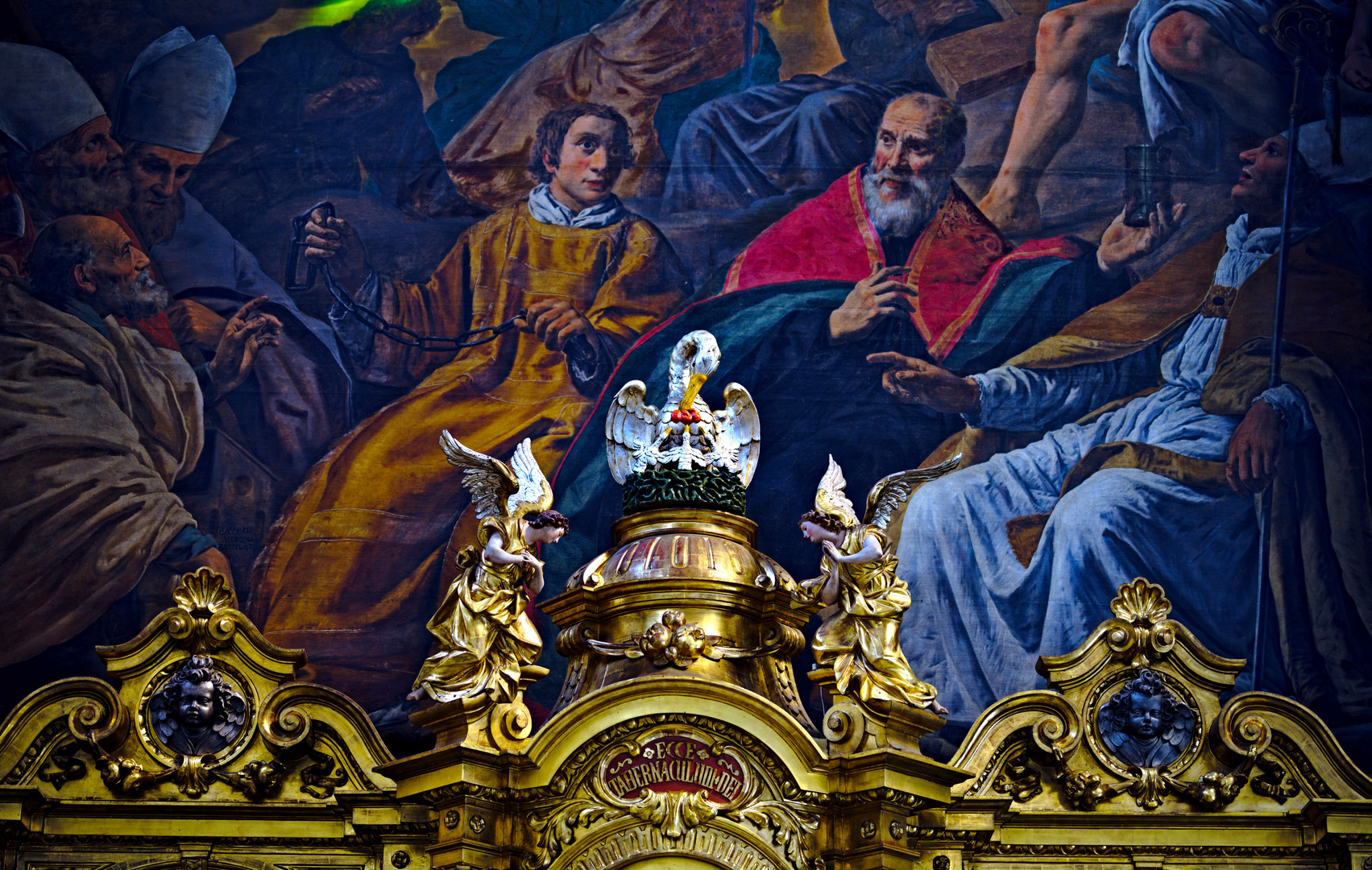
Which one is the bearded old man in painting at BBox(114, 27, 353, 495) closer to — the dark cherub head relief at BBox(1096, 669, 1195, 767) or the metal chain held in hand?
the metal chain held in hand

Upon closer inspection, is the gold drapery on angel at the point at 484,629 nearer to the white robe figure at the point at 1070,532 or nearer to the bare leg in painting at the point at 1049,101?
the white robe figure at the point at 1070,532

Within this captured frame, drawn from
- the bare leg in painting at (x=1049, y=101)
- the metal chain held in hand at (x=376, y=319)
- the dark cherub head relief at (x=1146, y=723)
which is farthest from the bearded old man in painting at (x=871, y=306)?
the dark cherub head relief at (x=1146, y=723)

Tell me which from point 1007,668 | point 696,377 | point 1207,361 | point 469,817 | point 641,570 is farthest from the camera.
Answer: point 1207,361

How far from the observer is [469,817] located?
7984mm

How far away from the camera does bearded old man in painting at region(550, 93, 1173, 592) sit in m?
12.6

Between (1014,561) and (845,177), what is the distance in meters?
3.51

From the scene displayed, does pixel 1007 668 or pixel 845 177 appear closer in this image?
pixel 1007 668

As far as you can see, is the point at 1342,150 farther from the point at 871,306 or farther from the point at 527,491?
the point at 527,491

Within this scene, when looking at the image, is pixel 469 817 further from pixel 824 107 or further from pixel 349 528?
pixel 824 107

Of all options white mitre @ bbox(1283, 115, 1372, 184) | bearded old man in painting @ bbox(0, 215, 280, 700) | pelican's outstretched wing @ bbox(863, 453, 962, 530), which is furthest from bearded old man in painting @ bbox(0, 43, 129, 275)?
white mitre @ bbox(1283, 115, 1372, 184)

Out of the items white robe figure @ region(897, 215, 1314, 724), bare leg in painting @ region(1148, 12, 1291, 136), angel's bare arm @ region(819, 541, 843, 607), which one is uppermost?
bare leg in painting @ region(1148, 12, 1291, 136)

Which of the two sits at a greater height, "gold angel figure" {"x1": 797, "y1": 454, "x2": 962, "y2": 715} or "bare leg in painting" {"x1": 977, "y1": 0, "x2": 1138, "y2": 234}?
"bare leg in painting" {"x1": 977, "y1": 0, "x2": 1138, "y2": 234}

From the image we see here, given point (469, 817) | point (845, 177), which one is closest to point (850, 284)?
point (845, 177)

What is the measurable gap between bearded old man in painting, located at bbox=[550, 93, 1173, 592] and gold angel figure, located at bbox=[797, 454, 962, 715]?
3.73 metres
